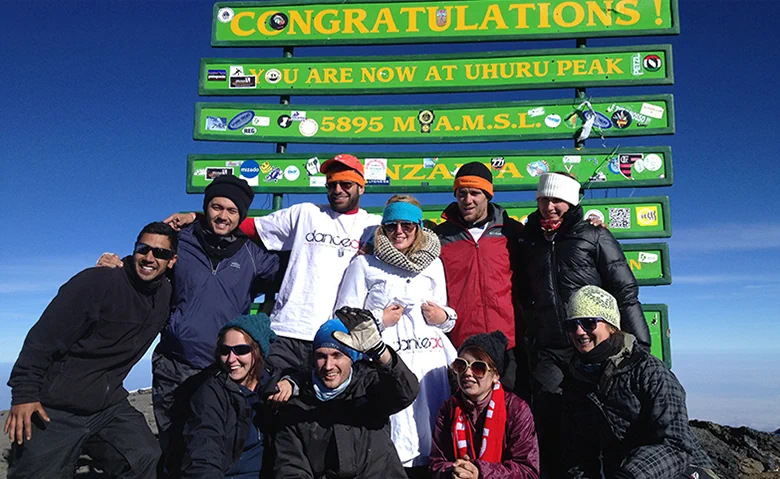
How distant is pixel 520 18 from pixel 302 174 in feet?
11.0

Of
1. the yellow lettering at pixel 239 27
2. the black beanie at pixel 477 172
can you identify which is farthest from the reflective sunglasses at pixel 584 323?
the yellow lettering at pixel 239 27

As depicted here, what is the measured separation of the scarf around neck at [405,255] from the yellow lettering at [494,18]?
389 cm

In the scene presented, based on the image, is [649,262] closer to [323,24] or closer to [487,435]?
[487,435]

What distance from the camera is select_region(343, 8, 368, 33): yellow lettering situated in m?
7.46

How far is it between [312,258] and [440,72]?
3.44 metres

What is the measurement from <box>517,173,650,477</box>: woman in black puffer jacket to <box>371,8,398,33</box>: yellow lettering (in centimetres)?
358

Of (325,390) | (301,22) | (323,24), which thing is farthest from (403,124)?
(325,390)

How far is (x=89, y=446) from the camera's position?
444 centimetres

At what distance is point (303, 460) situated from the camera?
389cm

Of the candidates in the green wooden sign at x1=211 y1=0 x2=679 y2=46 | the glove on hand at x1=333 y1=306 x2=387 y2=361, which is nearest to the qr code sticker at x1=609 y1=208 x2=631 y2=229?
the green wooden sign at x1=211 y1=0 x2=679 y2=46

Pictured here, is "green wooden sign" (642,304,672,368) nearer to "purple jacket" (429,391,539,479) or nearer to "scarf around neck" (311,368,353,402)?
"purple jacket" (429,391,539,479)

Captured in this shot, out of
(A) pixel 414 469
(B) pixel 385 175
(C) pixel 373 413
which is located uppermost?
(B) pixel 385 175

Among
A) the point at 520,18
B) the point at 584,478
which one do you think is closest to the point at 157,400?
the point at 584,478

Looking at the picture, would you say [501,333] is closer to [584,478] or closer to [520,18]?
[584,478]
